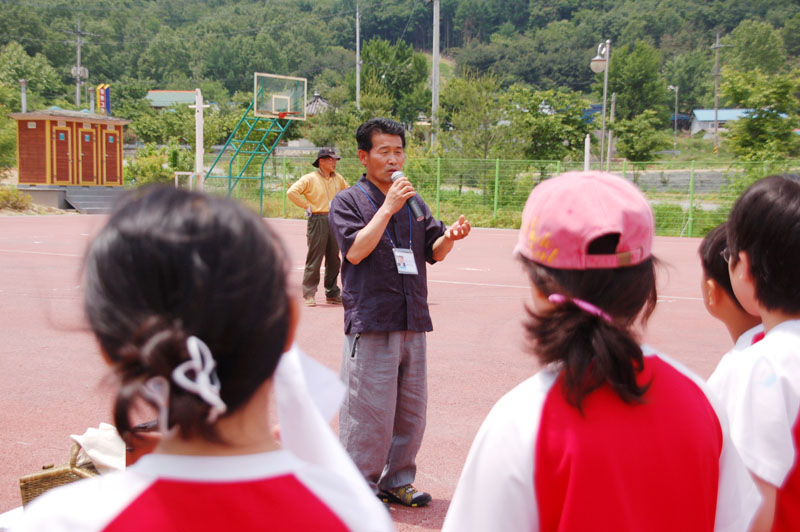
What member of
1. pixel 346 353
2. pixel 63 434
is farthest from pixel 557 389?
pixel 63 434

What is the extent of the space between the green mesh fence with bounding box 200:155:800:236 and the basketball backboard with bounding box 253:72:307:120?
2.28 meters

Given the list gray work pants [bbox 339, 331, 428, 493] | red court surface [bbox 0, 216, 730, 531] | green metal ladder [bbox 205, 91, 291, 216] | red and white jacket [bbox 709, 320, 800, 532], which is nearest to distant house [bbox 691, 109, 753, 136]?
green metal ladder [bbox 205, 91, 291, 216]

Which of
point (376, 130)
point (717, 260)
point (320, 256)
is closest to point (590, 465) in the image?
point (717, 260)

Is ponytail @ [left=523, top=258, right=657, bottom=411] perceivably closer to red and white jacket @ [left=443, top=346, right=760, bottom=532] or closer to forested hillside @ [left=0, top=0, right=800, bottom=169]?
red and white jacket @ [left=443, top=346, right=760, bottom=532]

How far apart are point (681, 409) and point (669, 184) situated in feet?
88.4

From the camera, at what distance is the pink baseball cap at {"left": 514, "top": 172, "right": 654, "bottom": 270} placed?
150cm

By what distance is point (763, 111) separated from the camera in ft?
94.0

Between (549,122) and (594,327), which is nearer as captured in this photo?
(594,327)

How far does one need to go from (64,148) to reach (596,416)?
31.8 m

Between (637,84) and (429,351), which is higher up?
(637,84)

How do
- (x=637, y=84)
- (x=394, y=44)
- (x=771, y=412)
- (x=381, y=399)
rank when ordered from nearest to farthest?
(x=771, y=412)
(x=381, y=399)
(x=637, y=84)
(x=394, y=44)

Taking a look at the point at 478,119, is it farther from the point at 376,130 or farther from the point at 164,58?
the point at 164,58

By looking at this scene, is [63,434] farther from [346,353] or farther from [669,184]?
[669,184]

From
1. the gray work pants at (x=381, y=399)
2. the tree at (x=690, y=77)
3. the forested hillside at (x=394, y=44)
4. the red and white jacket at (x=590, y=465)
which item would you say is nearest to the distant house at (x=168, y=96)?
the forested hillside at (x=394, y=44)
